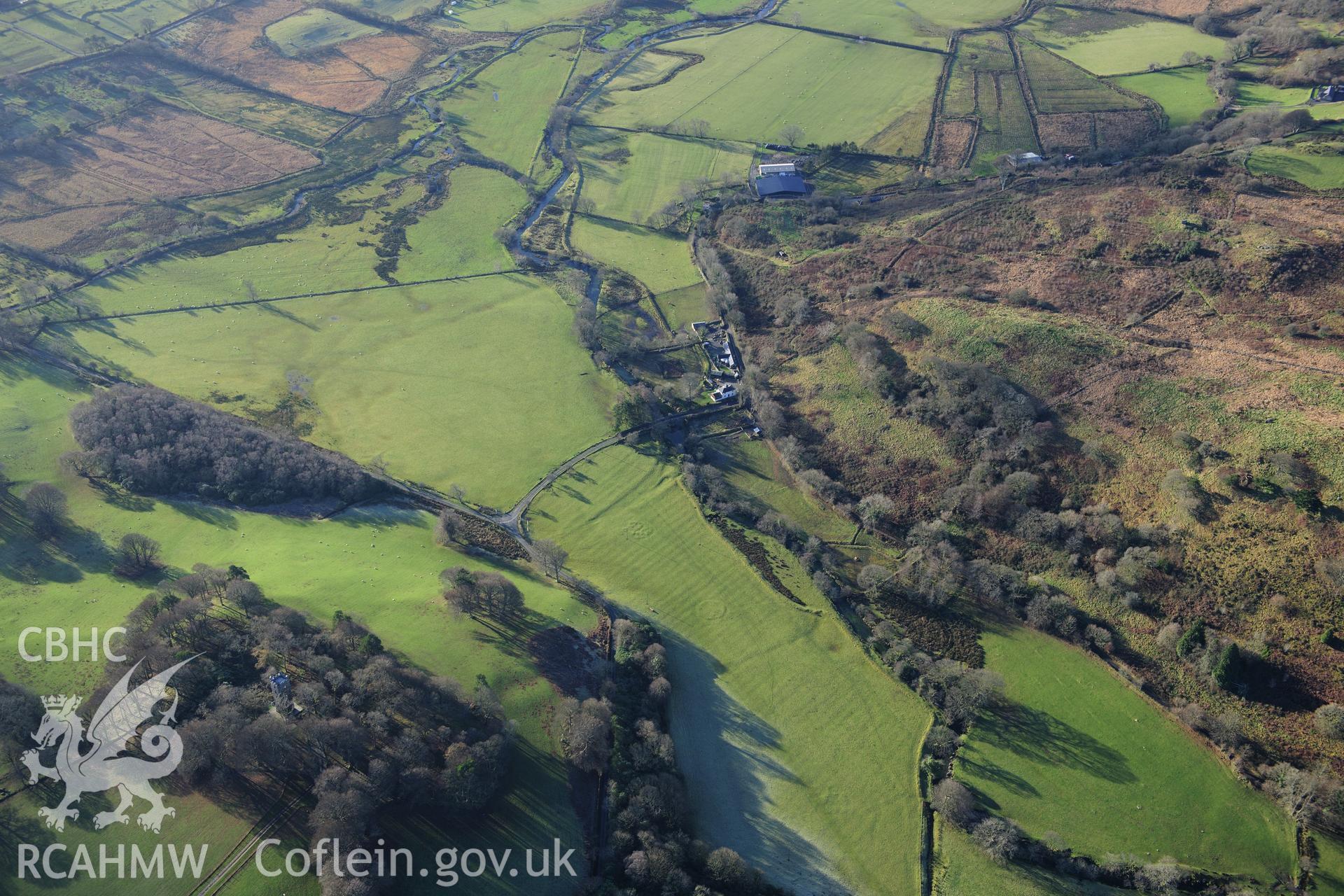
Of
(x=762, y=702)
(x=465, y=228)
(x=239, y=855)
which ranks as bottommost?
(x=239, y=855)

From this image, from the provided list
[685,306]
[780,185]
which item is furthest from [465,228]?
[780,185]

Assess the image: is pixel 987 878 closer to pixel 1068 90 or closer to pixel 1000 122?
pixel 1000 122

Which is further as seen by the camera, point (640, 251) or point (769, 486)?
point (640, 251)

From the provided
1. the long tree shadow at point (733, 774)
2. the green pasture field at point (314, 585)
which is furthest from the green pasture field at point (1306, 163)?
the green pasture field at point (314, 585)

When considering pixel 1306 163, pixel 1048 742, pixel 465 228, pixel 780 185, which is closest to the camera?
pixel 1048 742

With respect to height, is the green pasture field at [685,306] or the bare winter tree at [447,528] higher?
the green pasture field at [685,306]

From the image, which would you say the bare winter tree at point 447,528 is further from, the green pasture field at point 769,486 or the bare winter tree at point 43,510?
the bare winter tree at point 43,510
